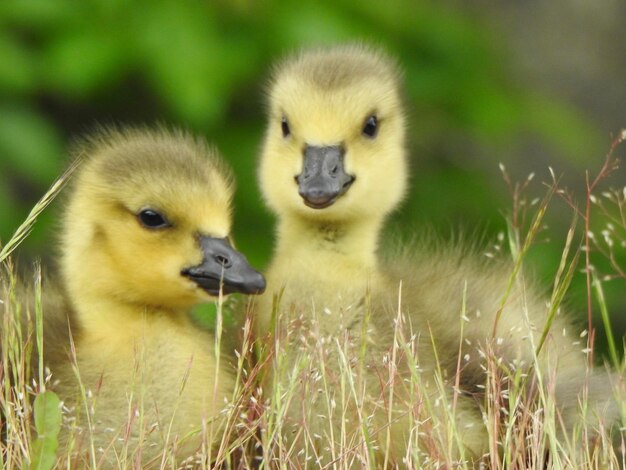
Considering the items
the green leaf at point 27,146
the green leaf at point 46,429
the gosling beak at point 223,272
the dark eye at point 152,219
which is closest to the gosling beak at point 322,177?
the gosling beak at point 223,272

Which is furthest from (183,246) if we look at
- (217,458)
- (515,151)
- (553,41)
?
(553,41)

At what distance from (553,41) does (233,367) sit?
4.63 metres

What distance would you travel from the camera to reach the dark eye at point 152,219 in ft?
13.1

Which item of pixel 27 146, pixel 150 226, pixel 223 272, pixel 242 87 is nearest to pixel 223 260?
pixel 223 272

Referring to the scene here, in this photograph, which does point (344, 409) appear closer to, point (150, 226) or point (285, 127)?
point (150, 226)

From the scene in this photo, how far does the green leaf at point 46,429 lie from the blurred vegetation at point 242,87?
202 cm

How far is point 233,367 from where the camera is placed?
3891 mm

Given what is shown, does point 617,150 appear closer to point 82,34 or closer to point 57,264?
point 82,34

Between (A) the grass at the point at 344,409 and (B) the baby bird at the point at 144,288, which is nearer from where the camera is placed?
(A) the grass at the point at 344,409

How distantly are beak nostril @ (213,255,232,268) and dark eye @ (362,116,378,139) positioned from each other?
662mm

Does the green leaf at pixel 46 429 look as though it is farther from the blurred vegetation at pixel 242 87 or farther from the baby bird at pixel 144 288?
the blurred vegetation at pixel 242 87

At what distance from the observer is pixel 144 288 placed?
4.02m

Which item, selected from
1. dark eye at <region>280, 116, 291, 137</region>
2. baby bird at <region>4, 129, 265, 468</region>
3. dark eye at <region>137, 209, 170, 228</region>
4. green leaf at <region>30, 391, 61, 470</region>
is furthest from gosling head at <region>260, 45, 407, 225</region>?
green leaf at <region>30, 391, 61, 470</region>

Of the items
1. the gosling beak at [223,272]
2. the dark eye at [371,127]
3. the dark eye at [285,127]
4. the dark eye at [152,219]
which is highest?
the dark eye at [371,127]
